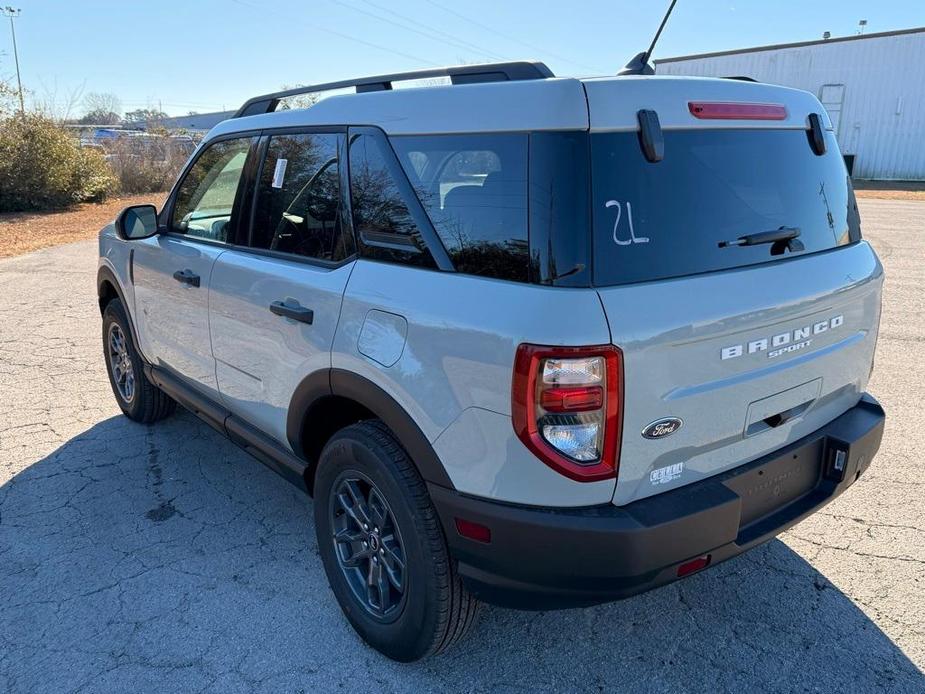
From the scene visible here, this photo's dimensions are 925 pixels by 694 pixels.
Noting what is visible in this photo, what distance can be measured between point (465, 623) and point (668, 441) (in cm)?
92

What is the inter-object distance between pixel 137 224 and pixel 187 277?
651mm

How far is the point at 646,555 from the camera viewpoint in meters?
1.93

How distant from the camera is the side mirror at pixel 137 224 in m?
3.81

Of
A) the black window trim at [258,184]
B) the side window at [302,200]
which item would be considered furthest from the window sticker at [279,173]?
the black window trim at [258,184]

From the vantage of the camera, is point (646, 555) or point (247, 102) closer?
point (646, 555)

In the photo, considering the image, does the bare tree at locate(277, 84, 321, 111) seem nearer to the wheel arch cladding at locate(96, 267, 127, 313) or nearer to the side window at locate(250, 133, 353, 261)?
the side window at locate(250, 133, 353, 261)

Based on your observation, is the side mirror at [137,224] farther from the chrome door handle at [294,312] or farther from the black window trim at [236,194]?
the chrome door handle at [294,312]

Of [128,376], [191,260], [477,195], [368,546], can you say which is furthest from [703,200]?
[128,376]

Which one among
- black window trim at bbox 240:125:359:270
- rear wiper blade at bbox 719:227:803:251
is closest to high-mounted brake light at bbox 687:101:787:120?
rear wiper blade at bbox 719:227:803:251

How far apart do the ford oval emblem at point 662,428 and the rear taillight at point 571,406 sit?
0.35 feet

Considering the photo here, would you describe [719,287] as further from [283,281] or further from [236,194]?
[236,194]

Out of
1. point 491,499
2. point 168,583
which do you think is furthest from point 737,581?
point 168,583

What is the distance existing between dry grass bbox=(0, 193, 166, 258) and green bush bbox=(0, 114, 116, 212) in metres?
0.40

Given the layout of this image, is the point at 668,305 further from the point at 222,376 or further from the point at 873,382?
the point at 873,382
